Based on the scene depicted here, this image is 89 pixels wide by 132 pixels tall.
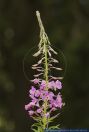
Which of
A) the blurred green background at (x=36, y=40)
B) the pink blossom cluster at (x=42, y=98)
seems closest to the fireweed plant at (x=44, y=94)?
the pink blossom cluster at (x=42, y=98)

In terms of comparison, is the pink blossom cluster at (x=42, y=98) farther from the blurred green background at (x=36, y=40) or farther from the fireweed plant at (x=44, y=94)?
the blurred green background at (x=36, y=40)

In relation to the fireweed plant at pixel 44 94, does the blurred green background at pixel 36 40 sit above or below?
above

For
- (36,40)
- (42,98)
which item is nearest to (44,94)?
(42,98)

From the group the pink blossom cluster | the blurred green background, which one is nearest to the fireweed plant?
the pink blossom cluster

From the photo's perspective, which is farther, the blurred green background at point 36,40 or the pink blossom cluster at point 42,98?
the blurred green background at point 36,40
